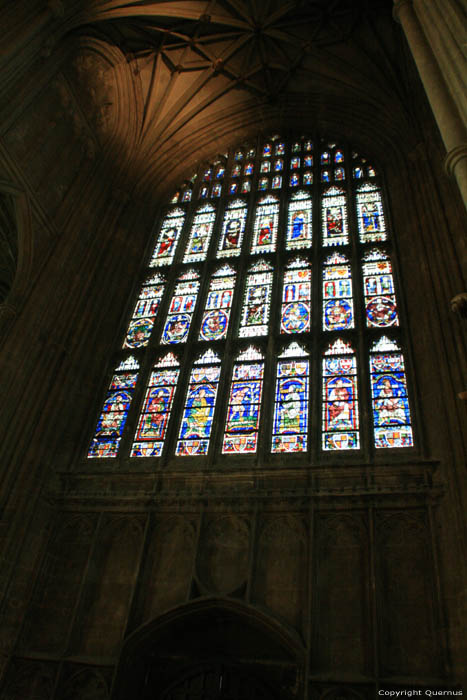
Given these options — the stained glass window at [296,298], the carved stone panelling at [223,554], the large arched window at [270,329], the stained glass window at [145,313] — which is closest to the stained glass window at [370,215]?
the large arched window at [270,329]

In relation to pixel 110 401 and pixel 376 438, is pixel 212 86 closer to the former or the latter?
pixel 110 401

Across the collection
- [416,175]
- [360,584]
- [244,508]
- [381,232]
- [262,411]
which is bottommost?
[360,584]

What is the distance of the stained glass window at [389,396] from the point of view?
8.13 metres

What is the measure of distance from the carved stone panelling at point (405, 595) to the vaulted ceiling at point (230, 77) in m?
9.27

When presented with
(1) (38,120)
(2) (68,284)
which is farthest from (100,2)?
(2) (68,284)

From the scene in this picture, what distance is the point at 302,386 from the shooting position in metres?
9.12

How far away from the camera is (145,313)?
11.5 m

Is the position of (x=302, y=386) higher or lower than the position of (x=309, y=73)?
lower

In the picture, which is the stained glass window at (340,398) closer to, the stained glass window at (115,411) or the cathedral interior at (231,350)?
the cathedral interior at (231,350)

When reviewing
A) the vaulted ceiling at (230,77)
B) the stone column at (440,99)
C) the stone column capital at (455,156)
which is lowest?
the stone column capital at (455,156)

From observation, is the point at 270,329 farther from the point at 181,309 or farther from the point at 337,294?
the point at 181,309

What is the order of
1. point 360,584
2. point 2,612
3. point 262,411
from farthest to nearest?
1. point 262,411
2. point 2,612
3. point 360,584

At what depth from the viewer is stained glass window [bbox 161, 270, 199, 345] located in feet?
35.3

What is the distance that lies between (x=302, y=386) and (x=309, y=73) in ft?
31.5
